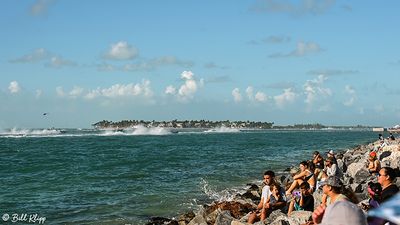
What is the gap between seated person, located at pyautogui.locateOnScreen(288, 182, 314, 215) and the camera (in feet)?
36.2

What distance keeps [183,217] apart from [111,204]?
438cm

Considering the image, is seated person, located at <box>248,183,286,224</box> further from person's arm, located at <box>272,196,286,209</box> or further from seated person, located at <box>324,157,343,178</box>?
seated person, located at <box>324,157,343,178</box>

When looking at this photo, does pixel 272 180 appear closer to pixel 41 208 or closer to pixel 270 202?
pixel 270 202

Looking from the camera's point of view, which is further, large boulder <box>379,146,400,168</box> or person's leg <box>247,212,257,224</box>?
large boulder <box>379,146,400,168</box>

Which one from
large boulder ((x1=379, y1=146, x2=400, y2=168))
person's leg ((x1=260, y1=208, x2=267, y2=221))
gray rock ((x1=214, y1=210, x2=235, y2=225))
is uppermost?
large boulder ((x1=379, y1=146, x2=400, y2=168))

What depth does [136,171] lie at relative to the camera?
31.0m

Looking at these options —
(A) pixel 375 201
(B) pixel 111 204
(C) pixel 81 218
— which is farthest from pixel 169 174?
(A) pixel 375 201

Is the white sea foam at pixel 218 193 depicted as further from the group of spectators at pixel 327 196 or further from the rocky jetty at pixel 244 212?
the group of spectators at pixel 327 196

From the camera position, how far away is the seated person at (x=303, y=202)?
11.0 metres

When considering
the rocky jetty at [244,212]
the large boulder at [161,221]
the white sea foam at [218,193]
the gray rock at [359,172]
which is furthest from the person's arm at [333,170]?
the large boulder at [161,221]

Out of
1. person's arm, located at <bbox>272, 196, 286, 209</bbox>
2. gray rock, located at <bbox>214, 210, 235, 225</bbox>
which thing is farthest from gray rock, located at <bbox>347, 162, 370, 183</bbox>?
gray rock, located at <bbox>214, 210, 235, 225</bbox>

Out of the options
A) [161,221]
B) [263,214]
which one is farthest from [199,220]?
[263,214]

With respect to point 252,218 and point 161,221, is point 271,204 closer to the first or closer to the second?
point 252,218

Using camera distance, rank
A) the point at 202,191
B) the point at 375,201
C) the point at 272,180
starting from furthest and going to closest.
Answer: the point at 202,191 → the point at 272,180 → the point at 375,201
